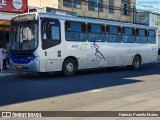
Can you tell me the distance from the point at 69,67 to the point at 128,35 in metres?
6.13

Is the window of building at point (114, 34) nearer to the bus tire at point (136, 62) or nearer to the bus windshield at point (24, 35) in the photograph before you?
the bus tire at point (136, 62)

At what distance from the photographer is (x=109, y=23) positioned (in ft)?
66.6

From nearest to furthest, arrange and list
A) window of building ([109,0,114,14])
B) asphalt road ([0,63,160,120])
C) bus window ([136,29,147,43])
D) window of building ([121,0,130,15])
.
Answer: asphalt road ([0,63,160,120]) → bus window ([136,29,147,43]) → window of building ([109,0,114,14]) → window of building ([121,0,130,15])

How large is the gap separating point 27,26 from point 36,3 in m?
18.0

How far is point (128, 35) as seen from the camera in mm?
22062

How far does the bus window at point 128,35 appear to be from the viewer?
71.2ft

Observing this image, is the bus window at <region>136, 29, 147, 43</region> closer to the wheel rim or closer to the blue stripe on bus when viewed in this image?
the wheel rim

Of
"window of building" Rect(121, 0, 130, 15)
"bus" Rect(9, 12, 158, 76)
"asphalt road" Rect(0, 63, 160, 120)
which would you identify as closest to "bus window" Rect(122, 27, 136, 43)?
"bus" Rect(9, 12, 158, 76)

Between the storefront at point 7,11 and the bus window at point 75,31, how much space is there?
25.0ft

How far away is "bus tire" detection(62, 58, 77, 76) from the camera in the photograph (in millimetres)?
17250

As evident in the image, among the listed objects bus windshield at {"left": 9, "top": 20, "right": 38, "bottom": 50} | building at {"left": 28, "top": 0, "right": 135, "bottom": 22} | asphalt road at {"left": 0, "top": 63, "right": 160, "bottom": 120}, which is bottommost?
asphalt road at {"left": 0, "top": 63, "right": 160, "bottom": 120}

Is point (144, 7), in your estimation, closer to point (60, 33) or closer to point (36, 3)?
point (36, 3)

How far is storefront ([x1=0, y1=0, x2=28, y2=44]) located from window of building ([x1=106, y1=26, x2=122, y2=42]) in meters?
7.61

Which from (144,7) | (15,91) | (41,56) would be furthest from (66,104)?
(144,7)
